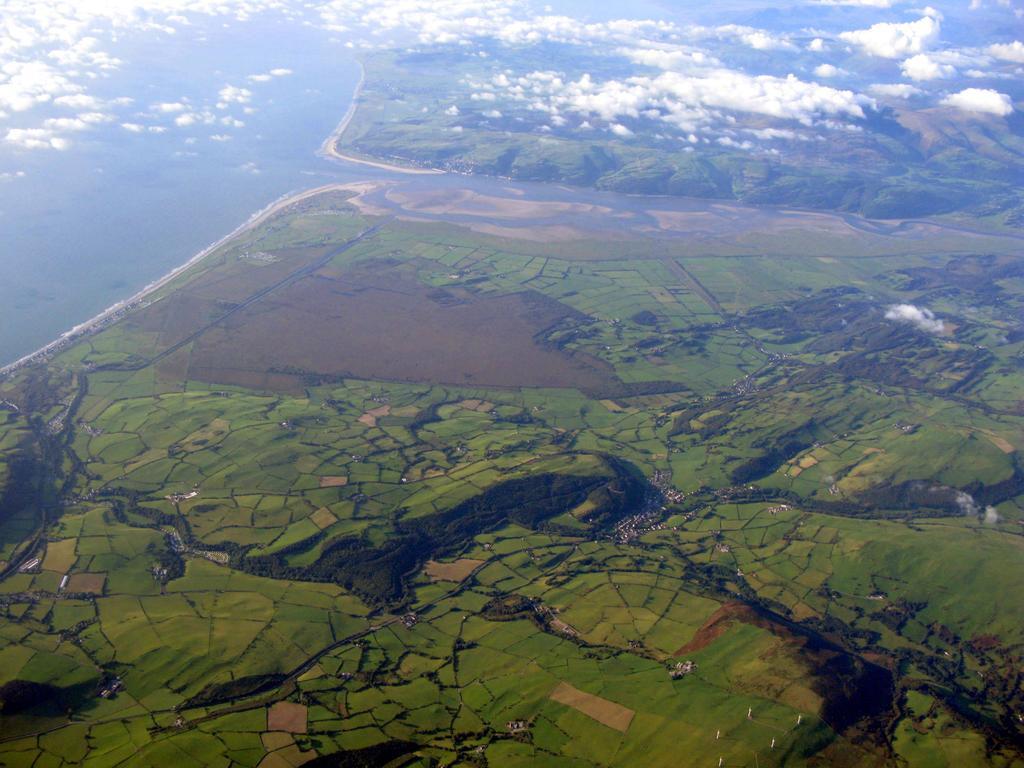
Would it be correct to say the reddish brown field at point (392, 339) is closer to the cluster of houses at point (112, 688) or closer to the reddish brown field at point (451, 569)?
the reddish brown field at point (451, 569)

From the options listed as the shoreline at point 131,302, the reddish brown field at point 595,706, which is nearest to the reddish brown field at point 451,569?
the reddish brown field at point 595,706

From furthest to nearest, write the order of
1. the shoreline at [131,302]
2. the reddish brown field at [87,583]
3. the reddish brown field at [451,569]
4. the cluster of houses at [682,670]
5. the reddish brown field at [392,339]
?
the shoreline at [131,302], the reddish brown field at [392,339], the reddish brown field at [451,569], the reddish brown field at [87,583], the cluster of houses at [682,670]

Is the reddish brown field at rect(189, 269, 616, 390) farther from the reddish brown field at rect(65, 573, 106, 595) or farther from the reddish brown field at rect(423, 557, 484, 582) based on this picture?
the reddish brown field at rect(65, 573, 106, 595)

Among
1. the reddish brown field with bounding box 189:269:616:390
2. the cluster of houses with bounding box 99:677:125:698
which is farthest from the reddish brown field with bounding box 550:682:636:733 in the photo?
the reddish brown field with bounding box 189:269:616:390

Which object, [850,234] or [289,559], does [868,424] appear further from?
[850,234]

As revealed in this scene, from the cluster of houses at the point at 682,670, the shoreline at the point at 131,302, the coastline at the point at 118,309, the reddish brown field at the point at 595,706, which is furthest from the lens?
the shoreline at the point at 131,302

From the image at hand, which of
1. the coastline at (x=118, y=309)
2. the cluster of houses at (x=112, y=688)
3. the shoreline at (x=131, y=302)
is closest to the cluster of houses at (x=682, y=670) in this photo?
the cluster of houses at (x=112, y=688)

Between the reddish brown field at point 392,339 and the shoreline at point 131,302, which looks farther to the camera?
the shoreline at point 131,302

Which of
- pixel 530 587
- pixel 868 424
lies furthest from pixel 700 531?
pixel 868 424

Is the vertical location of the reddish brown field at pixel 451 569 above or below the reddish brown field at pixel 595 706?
below
